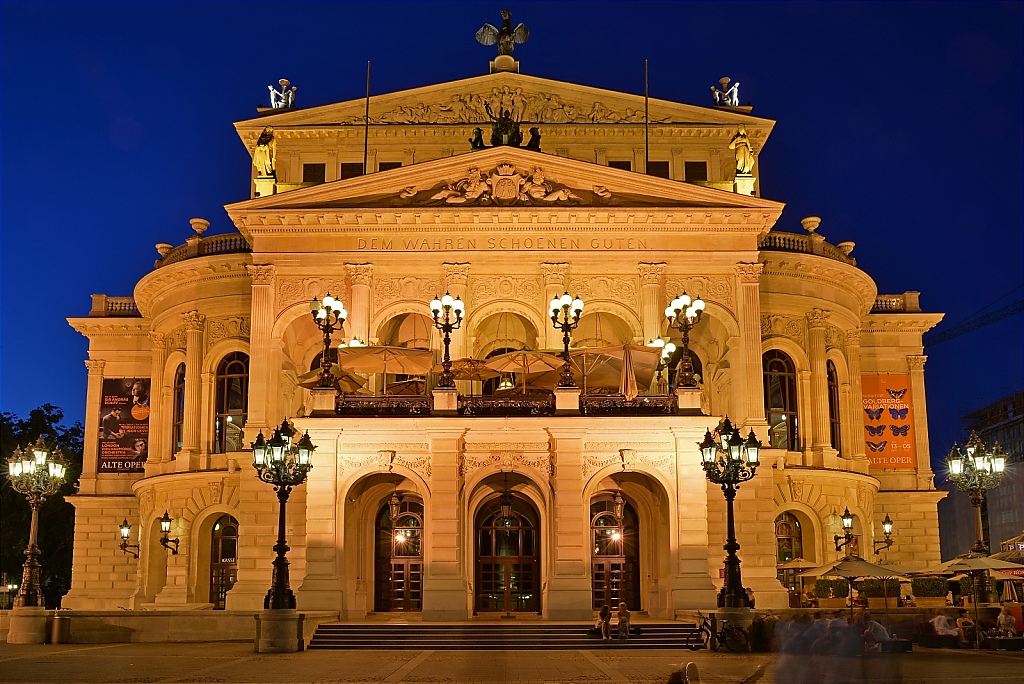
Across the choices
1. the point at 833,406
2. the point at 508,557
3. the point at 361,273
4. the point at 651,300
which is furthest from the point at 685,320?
the point at 833,406

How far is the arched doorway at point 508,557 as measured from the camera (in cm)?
4372

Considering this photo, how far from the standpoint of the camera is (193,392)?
5012 cm

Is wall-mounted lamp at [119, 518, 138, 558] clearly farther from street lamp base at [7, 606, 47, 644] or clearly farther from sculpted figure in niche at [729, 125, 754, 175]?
sculpted figure in niche at [729, 125, 754, 175]

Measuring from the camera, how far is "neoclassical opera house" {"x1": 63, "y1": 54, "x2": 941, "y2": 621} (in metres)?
38.7

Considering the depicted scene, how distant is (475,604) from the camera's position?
43.5m

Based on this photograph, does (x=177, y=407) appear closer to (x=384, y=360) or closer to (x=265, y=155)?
(x=265, y=155)

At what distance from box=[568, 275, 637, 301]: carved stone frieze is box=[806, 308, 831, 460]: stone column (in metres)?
8.95

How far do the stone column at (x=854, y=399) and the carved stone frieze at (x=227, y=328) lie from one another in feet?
83.7

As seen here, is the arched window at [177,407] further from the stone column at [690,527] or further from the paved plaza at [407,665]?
the stone column at [690,527]

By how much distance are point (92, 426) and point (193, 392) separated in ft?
26.8

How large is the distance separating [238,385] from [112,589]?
36.6ft

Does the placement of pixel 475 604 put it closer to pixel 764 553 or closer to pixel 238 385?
pixel 764 553

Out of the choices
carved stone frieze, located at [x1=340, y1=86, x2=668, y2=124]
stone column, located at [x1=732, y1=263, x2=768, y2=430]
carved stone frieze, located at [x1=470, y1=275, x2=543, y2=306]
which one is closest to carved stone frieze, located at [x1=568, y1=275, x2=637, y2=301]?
carved stone frieze, located at [x1=470, y1=275, x2=543, y2=306]

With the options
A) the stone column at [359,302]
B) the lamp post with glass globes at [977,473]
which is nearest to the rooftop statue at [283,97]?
the stone column at [359,302]
